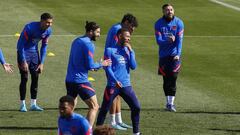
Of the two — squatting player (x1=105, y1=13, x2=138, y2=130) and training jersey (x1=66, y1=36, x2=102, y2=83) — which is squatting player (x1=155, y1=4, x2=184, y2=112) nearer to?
squatting player (x1=105, y1=13, x2=138, y2=130)

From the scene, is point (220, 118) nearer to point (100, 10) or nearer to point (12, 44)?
point (12, 44)

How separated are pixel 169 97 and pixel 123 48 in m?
4.02

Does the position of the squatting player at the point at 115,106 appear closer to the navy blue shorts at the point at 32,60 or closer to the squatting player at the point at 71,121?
the navy blue shorts at the point at 32,60

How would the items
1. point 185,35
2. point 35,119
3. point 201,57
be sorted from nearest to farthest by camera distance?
1. point 35,119
2. point 201,57
3. point 185,35

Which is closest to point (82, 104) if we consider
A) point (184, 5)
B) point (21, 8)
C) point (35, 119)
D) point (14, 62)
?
point (35, 119)

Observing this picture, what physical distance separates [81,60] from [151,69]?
11167 millimetres

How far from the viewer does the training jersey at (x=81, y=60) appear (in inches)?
581

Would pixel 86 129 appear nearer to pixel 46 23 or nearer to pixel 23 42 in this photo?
pixel 46 23

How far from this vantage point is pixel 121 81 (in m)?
15.4

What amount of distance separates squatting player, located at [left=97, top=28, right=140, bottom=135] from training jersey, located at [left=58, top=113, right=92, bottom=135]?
3775mm

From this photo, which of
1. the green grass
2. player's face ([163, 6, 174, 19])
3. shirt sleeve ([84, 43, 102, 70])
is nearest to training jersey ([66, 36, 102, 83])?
shirt sleeve ([84, 43, 102, 70])

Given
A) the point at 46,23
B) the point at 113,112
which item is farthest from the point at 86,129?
the point at 46,23

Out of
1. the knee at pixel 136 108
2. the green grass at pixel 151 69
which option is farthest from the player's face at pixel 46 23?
the knee at pixel 136 108

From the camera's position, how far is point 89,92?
49.2ft
